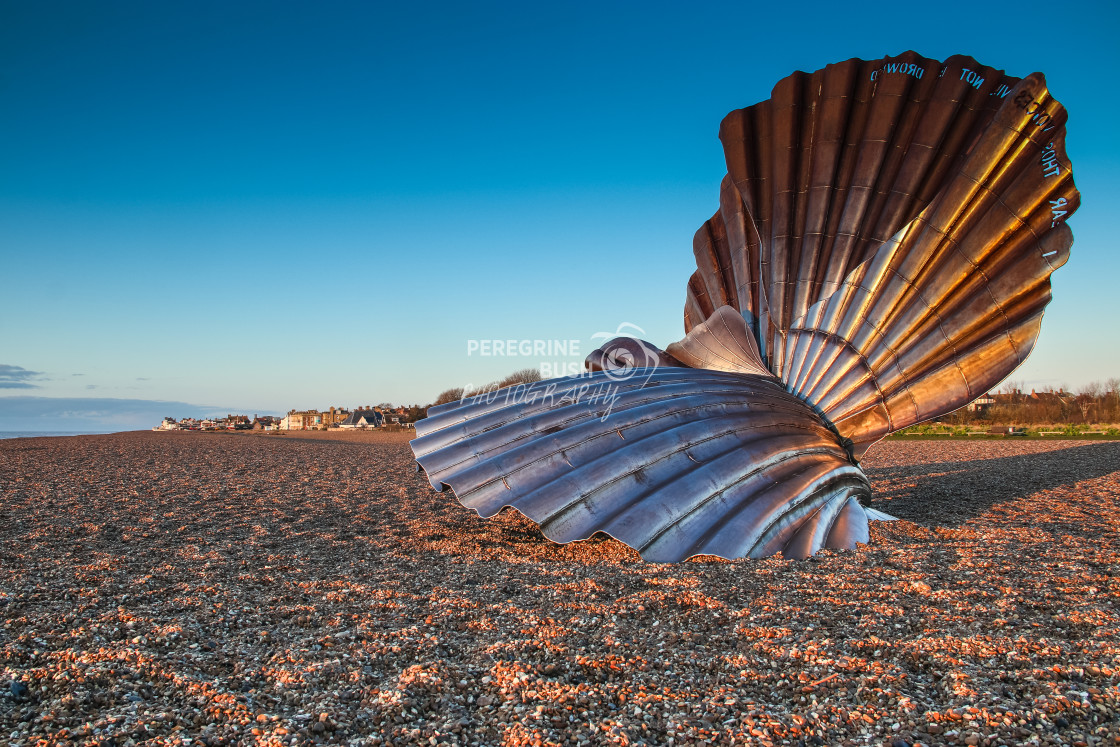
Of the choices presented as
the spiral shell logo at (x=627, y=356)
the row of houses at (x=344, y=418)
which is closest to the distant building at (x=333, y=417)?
the row of houses at (x=344, y=418)

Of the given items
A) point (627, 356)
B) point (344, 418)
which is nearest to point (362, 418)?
point (344, 418)

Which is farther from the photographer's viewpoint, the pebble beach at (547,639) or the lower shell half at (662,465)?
the lower shell half at (662,465)

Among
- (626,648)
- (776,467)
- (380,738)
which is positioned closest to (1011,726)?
(626,648)

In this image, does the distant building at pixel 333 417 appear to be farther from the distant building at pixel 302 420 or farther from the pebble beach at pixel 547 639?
the pebble beach at pixel 547 639

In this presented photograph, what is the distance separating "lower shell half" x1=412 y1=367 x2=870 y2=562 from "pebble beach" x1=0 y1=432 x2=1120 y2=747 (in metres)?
0.34

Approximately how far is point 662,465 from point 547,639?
2572 millimetres

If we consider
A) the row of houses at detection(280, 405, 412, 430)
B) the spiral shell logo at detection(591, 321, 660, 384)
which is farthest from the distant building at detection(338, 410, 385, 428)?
the spiral shell logo at detection(591, 321, 660, 384)

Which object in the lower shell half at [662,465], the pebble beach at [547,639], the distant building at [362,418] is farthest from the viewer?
the distant building at [362,418]

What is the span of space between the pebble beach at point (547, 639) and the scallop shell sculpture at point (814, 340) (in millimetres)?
590

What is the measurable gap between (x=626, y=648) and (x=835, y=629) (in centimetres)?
117

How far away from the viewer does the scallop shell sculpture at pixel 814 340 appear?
5617 mm

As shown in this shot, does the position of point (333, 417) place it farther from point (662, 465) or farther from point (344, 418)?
point (662, 465)

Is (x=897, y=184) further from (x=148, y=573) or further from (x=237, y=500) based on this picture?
(x=237, y=500)

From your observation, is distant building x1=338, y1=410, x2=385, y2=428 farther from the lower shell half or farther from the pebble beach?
the pebble beach
